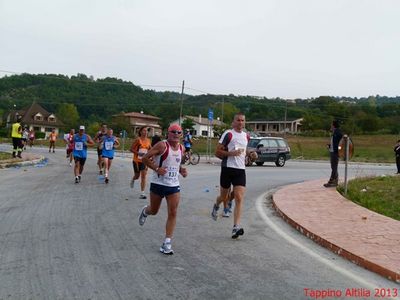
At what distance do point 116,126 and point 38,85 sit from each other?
1481 centimetres

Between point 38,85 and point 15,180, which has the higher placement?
point 38,85

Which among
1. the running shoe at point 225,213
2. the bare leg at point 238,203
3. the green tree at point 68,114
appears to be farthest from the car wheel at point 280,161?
the green tree at point 68,114

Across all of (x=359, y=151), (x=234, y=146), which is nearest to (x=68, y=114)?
(x=359, y=151)

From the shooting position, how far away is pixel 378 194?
12570mm

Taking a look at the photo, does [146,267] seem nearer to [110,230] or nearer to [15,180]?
[110,230]

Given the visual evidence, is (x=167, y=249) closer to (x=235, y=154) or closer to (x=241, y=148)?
(x=235, y=154)

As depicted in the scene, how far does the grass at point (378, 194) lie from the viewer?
10789mm

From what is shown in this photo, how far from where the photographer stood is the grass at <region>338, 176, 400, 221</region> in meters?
10.8

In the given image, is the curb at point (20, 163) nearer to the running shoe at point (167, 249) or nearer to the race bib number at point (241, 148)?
the race bib number at point (241, 148)

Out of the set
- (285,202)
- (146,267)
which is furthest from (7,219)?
(285,202)

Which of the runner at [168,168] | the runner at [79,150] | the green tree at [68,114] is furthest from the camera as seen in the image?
the green tree at [68,114]

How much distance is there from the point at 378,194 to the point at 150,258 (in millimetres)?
8145

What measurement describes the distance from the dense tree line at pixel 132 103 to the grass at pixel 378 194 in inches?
2375

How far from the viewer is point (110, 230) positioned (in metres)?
7.92
